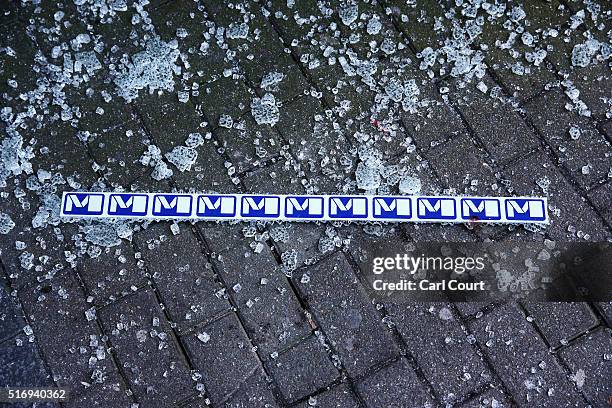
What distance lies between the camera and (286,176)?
2.53m

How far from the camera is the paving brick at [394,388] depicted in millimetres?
2285

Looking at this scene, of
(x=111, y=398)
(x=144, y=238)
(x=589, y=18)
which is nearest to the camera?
(x=111, y=398)

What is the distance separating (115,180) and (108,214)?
152 millimetres

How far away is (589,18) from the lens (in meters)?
2.70

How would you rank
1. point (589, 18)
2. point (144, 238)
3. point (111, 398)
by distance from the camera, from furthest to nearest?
point (589, 18), point (144, 238), point (111, 398)

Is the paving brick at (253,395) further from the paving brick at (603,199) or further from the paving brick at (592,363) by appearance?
the paving brick at (603,199)

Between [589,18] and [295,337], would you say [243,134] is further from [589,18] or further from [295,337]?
[589,18]

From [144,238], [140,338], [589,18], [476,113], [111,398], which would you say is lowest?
[111,398]

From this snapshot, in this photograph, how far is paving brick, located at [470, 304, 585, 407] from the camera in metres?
2.27

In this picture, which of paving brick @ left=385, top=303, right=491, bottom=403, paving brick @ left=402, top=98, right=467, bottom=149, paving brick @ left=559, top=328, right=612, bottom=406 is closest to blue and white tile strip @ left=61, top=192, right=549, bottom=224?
paving brick @ left=402, top=98, right=467, bottom=149

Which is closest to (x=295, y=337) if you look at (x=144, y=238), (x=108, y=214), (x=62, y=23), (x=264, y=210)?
(x=264, y=210)

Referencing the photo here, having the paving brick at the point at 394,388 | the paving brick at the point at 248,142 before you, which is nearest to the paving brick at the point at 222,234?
the paving brick at the point at 248,142

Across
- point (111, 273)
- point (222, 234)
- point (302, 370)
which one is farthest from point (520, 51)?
point (111, 273)

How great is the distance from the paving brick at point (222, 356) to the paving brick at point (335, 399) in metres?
0.24
